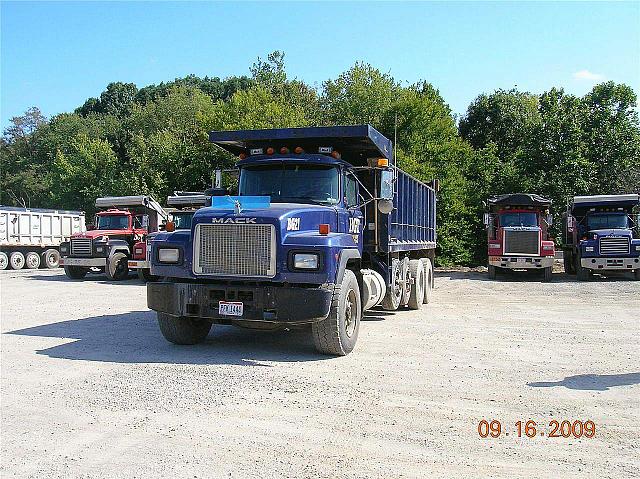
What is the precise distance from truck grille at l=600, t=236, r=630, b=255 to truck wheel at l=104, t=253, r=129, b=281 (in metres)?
17.2

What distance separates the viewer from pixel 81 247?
22.5 m

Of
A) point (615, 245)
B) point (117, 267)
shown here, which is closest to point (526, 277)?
point (615, 245)

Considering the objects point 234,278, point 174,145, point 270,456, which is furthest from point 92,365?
point 174,145

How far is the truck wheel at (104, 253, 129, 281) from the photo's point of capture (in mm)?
21766

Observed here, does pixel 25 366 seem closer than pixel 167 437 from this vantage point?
No

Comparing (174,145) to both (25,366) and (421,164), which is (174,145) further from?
→ (25,366)

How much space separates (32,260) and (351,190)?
26548mm

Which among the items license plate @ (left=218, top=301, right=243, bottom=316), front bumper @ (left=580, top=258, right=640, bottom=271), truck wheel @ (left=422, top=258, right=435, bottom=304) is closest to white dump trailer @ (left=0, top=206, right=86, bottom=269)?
truck wheel @ (left=422, top=258, right=435, bottom=304)

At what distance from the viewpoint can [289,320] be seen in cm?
755

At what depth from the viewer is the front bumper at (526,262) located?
22469 mm

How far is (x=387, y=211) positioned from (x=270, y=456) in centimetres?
584

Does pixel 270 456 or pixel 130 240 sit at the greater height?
pixel 130 240

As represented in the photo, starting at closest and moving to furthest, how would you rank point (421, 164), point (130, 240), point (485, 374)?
point (485, 374) < point (130, 240) < point (421, 164)

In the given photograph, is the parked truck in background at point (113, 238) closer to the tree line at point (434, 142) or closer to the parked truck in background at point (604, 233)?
the tree line at point (434, 142)
